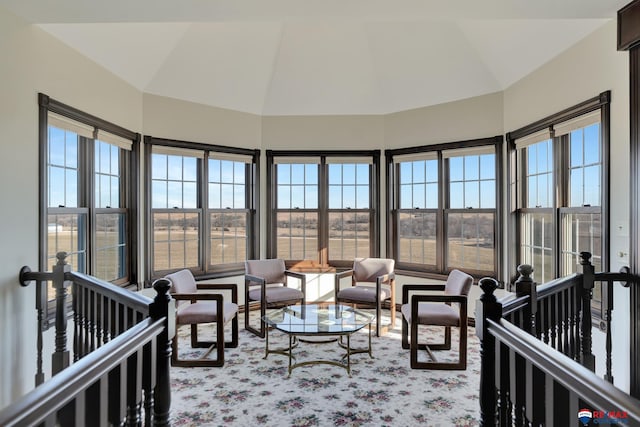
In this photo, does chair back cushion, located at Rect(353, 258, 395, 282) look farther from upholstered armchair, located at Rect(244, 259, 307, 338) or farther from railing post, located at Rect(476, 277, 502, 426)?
railing post, located at Rect(476, 277, 502, 426)

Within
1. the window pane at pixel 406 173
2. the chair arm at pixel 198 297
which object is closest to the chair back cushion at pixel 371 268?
the window pane at pixel 406 173

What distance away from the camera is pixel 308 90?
524cm

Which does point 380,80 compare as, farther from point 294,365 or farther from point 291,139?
A: point 294,365

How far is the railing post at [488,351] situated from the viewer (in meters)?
1.80

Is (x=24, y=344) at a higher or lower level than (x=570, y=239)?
lower

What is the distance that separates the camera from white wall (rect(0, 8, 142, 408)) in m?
2.69

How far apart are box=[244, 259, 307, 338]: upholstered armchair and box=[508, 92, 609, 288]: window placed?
8.89 feet

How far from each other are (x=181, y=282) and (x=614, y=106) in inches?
170

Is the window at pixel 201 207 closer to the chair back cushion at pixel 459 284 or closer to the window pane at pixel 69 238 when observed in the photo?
the window pane at pixel 69 238

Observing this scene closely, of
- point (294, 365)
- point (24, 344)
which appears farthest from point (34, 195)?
point (294, 365)

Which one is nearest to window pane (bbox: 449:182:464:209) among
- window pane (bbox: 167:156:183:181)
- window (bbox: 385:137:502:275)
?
window (bbox: 385:137:502:275)

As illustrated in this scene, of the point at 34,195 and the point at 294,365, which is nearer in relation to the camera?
the point at 34,195

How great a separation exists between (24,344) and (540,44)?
17.3 feet

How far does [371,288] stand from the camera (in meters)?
4.84
